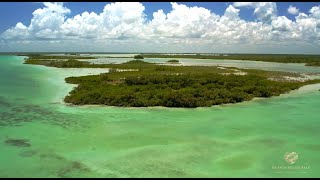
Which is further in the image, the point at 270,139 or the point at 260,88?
the point at 260,88

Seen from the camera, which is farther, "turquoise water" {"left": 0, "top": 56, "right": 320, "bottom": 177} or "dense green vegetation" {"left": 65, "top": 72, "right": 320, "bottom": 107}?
"dense green vegetation" {"left": 65, "top": 72, "right": 320, "bottom": 107}

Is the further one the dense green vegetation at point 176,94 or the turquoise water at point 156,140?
the dense green vegetation at point 176,94

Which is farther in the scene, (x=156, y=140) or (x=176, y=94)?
(x=176, y=94)

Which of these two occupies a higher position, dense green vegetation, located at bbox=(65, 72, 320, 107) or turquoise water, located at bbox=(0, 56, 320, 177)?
dense green vegetation, located at bbox=(65, 72, 320, 107)

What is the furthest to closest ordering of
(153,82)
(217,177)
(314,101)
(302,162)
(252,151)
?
(153,82) → (314,101) → (252,151) → (302,162) → (217,177)

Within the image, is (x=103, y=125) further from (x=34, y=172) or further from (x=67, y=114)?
(x=34, y=172)

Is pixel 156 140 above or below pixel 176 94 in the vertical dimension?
below

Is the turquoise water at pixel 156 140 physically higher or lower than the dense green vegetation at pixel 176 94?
lower

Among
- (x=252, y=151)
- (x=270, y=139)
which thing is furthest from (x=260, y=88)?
(x=252, y=151)
